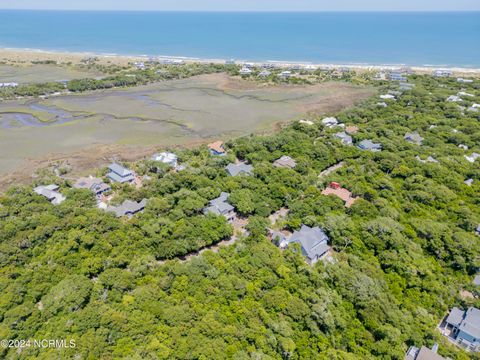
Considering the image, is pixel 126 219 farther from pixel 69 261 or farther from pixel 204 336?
pixel 204 336

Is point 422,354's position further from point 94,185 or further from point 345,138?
point 94,185

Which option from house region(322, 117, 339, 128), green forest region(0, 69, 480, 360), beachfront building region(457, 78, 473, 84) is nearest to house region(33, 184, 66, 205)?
green forest region(0, 69, 480, 360)

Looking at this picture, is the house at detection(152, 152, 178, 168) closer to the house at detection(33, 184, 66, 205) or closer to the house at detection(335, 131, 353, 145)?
the house at detection(33, 184, 66, 205)

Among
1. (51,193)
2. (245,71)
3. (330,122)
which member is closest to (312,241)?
(51,193)

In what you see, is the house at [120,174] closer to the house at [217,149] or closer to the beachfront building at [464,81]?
the house at [217,149]

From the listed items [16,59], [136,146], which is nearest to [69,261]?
[136,146]

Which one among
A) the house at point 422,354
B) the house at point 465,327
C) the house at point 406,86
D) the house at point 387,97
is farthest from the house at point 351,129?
the house at point 422,354
